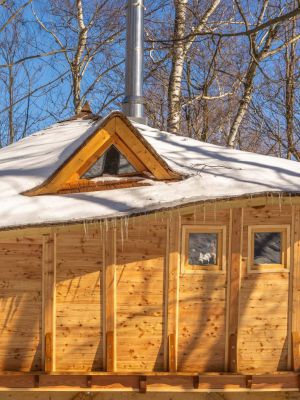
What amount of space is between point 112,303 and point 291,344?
10.2ft

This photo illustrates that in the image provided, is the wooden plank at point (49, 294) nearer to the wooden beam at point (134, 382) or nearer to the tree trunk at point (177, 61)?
the wooden beam at point (134, 382)

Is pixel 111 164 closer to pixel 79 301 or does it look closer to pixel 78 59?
pixel 79 301

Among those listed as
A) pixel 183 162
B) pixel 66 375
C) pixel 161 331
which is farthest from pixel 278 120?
pixel 66 375

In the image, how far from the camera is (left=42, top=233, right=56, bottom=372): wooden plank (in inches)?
223

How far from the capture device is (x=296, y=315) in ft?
19.7

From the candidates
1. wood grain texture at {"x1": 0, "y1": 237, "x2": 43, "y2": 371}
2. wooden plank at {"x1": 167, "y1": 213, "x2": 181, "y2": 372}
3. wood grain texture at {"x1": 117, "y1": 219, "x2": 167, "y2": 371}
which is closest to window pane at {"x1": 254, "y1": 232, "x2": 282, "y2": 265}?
wooden plank at {"x1": 167, "y1": 213, "x2": 181, "y2": 372}

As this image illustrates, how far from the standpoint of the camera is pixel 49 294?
5676 millimetres

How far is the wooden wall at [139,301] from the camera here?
570 cm

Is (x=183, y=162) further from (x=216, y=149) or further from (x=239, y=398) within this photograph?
(x=239, y=398)

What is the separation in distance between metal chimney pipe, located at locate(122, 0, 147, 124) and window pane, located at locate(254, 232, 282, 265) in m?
4.62

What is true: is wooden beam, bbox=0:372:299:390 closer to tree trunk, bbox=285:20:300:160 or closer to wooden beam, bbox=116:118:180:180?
wooden beam, bbox=116:118:180:180

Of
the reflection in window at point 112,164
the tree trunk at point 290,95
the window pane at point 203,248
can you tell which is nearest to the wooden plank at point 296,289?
the window pane at point 203,248

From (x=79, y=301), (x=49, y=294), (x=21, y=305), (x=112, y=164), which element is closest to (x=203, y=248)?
(x=112, y=164)

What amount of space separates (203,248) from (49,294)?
103 inches
